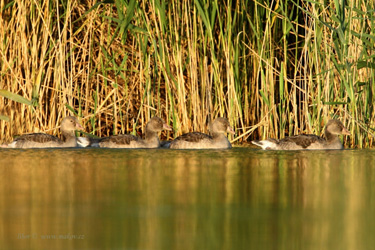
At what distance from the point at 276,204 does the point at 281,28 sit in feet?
19.6

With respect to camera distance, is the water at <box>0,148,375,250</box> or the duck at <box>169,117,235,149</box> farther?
the duck at <box>169,117,235,149</box>

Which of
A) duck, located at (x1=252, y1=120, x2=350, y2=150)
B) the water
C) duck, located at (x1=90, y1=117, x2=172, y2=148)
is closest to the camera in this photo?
the water

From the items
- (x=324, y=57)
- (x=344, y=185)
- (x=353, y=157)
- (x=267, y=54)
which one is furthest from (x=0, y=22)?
(x=344, y=185)

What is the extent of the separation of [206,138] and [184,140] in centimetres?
36

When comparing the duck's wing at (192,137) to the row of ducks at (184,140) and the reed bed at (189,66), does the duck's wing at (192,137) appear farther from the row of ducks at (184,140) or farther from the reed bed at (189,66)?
the reed bed at (189,66)

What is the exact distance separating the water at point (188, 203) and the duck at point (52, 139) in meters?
0.94

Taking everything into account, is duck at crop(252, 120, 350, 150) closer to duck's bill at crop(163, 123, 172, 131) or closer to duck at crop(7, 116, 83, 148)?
duck's bill at crop(163, 123, 172, 131)

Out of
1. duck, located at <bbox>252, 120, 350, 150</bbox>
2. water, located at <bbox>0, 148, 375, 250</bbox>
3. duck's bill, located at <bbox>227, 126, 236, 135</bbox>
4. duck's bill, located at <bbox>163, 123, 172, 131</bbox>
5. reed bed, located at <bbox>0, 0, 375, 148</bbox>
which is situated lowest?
water, located at <bbox>0, 148, 375, 250</bbox>

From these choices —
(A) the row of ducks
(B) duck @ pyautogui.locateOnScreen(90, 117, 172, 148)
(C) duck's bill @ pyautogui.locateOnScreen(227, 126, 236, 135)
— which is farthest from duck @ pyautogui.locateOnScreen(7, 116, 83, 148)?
(C) duck's bill @ pyautogui.locateOnScreen(227, 126, 236, 135)

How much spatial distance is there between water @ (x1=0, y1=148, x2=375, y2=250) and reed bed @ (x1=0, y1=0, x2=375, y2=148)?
1.48 m

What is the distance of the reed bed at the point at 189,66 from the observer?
9773 millimetres

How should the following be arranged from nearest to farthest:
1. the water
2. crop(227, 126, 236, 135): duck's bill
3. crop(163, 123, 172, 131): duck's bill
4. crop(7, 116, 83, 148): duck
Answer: the water, crop(7, 116, 83, 148): duck, crop(227, 126, 236, 135): duck's bill, crop(163, 123, 172, 131): duck's bill

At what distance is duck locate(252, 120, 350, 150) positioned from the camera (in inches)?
376

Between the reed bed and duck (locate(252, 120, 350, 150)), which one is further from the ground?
the reed bed
